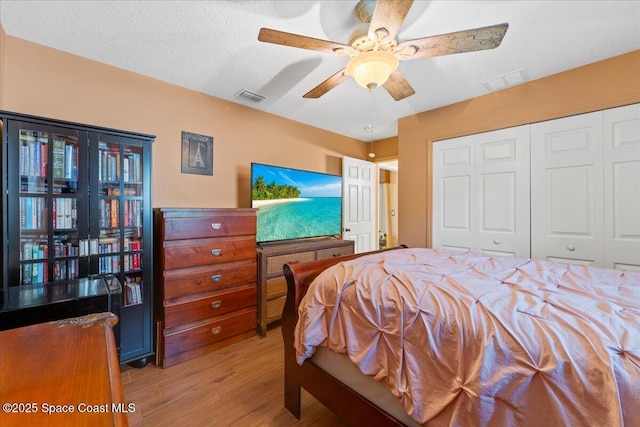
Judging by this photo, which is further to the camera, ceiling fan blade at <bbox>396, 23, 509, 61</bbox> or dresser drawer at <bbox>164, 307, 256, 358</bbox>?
dresser drawer at <bbox>164, 307, 256, 358</bbox>

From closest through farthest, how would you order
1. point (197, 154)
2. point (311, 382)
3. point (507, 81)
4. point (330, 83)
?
point (311, 382) → point (330, 83) → point (507, 81) → point (197, 154)

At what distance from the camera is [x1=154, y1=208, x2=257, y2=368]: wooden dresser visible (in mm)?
2109

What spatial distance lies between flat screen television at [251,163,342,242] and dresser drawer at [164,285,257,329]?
2.02 feet

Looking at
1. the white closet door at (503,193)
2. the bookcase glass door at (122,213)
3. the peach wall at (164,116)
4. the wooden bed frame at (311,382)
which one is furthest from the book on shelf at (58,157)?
the white closet door at (503,193)

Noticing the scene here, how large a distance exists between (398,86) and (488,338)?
176 centimetres

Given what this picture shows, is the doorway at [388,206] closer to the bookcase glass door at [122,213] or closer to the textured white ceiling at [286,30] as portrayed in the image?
the textured white ceiling at [286,30]

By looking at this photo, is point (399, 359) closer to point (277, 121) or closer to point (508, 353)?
point (508, 353)

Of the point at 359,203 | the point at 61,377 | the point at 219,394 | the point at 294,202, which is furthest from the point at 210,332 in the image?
the point at 359,203

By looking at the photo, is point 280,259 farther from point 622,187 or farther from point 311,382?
point 622,187

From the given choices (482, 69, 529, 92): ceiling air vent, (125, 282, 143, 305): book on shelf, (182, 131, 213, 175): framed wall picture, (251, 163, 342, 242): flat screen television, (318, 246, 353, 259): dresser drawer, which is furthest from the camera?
(318, 246, 353, 259): dresser drawer

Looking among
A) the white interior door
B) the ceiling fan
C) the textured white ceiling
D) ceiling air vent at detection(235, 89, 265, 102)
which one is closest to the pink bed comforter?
the ceiling fan

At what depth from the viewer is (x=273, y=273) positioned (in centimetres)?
270

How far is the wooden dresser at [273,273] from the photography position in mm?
2615

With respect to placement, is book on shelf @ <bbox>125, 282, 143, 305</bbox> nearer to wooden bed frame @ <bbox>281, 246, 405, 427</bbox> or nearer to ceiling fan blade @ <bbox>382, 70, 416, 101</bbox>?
wooden bed frame @ <bbox>281, 246, 405, 427</bbox>
